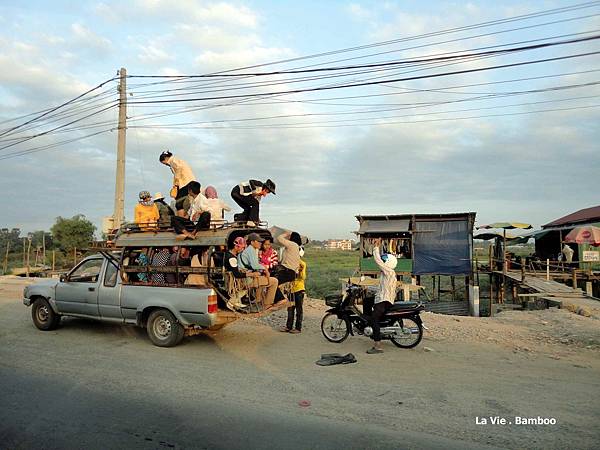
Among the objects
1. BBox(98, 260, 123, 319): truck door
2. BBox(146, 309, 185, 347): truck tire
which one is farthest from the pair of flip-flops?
BBox(98, 260, 123, 319): truck door

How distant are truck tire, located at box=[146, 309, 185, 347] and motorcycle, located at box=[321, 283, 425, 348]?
2.65 metres

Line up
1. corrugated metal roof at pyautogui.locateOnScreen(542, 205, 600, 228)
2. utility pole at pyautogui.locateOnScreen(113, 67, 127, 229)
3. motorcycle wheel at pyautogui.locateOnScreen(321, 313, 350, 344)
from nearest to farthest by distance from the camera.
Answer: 1. motorcycle wheel at pyautogui.locateOnScreen(321, 313, 350, 344)
2. utility pole at pyautogui.locateOnScreen(113, 67, 127, 229)
3. corrugated metal roof at pyautogui.locateOnScreen(542, 205, 600, 228)

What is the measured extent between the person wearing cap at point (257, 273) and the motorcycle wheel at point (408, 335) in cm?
230

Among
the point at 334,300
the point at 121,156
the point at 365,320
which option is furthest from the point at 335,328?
the point at 121,156

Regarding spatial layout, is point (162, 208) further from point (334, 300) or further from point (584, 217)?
point (584, 217)

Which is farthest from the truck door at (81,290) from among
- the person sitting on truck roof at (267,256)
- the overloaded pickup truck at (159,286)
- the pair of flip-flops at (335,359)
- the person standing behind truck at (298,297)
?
the pair of flip-flops at (335,359)

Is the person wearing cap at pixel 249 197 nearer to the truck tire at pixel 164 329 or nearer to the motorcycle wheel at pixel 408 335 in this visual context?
the truck tire at pixel 164 329

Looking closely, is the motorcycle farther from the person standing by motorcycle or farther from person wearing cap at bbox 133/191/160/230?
person wearing cap at bbox 133/191/160/230

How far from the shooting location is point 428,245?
69.3 ft

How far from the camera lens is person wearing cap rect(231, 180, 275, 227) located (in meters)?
8.86

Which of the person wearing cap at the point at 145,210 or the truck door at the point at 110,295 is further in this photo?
the person wearing cap at the point at 145,210

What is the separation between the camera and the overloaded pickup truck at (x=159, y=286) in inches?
293

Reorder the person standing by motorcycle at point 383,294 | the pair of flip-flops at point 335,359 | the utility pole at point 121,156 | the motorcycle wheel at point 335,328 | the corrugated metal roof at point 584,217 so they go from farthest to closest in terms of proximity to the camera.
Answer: the corrugated metal roof at point 584,217 < the utility pole at point 121,156 < the motorcycle wheel at point 335,328 < the person standing by motorcycle at point 383,294 < the pair of flip-flops at point 335,359

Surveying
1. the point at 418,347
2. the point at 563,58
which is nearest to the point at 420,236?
the point at 563,58
